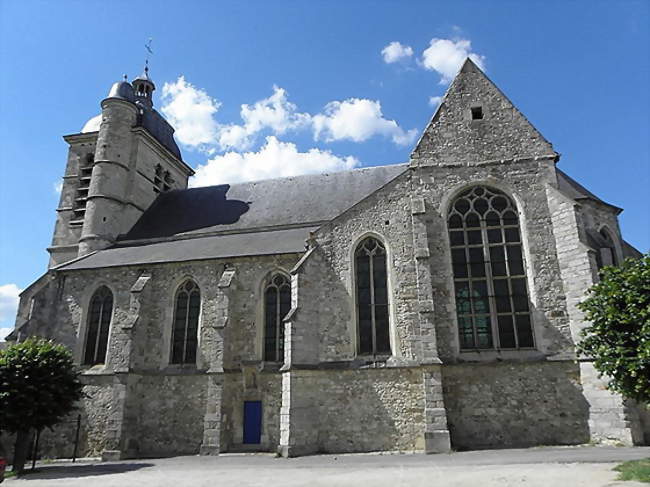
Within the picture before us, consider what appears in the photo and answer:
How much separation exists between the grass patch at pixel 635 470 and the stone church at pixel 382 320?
3.85 metres

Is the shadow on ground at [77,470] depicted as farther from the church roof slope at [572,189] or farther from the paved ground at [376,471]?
the church roof slope at [572,189]

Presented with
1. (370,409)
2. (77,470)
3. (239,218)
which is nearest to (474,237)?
(370,409)

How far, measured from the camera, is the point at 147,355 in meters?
17.0

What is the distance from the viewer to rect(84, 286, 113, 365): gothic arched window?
1799cm

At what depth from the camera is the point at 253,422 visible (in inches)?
602

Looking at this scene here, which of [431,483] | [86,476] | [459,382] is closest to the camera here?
[431,483]

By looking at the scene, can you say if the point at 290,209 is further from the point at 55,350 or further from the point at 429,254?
the point at 55,350

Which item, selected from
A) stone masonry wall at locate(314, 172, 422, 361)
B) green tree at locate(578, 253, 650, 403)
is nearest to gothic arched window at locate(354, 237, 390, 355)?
stone masonry wall at locate(314, 172, 422, 361)

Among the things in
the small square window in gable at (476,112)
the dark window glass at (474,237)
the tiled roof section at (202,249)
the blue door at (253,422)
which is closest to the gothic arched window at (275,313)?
the tiled roof section at (202,249)

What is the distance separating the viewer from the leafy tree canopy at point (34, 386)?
12.7 metres

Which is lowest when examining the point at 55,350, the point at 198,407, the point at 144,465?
the point at 144,465

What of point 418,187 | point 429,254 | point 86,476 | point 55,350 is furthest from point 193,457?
point 418,187

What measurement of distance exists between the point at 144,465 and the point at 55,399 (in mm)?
3213

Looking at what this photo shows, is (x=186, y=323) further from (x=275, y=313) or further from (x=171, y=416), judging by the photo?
(x=275, y=313)
